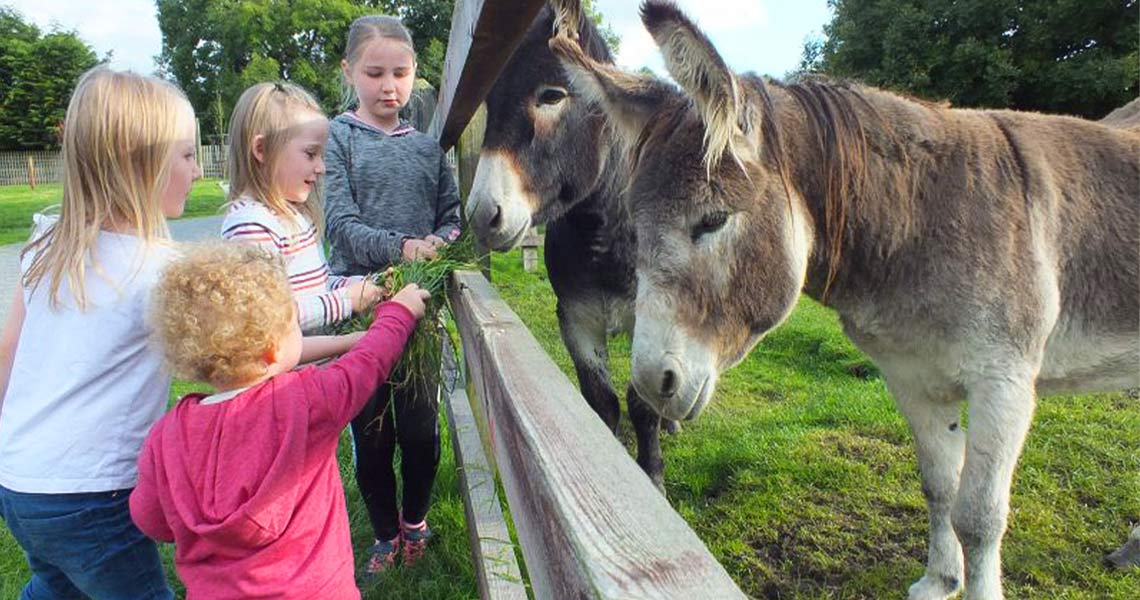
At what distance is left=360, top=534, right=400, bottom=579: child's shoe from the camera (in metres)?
2.84

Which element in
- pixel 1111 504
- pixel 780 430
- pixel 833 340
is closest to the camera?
pixel 1111 504

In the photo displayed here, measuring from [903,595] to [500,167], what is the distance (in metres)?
2.39

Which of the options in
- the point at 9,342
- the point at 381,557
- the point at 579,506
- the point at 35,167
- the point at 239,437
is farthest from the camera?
the point at 35,167

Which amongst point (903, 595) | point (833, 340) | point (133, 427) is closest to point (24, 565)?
point (133, 427)

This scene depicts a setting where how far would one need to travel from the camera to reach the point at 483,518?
2479 mm

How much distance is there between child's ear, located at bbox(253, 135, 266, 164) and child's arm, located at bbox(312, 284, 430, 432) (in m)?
0.75

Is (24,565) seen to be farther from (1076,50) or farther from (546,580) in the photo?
(1076,50)

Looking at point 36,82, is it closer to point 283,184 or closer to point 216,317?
point 283,184

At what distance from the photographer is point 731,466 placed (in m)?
3.86

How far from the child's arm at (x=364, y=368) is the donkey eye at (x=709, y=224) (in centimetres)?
82


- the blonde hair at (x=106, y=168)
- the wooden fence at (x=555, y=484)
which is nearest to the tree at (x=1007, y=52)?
the wooden fence at (x=555, y=484)

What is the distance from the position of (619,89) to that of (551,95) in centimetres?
100

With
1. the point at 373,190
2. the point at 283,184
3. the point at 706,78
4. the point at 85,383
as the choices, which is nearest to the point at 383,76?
the point at 373,190

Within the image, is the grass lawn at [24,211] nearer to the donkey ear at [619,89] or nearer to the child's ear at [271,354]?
the donkey ear at [619,89]
